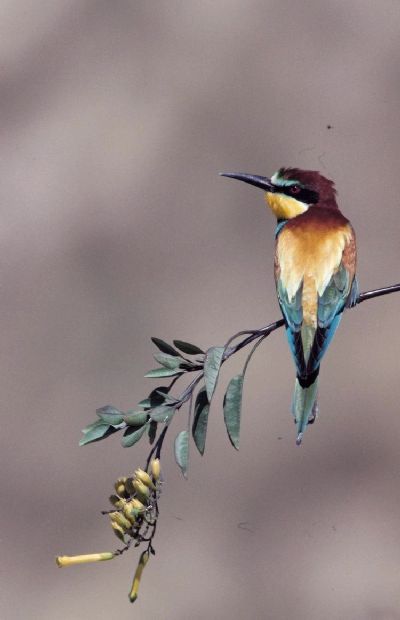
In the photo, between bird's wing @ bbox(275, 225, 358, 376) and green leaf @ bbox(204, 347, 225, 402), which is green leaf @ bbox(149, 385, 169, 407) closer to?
green leaf @ bbox(204, 347, 225, 402)

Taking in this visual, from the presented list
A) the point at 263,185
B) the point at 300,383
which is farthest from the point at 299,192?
the point at 300,383

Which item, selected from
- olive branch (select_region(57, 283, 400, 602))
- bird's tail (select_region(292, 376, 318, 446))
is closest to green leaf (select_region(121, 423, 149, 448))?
olive branch (select_region(57, 283, 400, 602))

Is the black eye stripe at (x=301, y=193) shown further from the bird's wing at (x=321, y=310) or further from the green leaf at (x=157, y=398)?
the green leaf at (x=157, y=398)

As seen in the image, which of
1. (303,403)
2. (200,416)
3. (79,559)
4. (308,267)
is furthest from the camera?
(308,267)

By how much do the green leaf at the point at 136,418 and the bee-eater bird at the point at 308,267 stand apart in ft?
0.84

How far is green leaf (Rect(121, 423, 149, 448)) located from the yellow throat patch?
1.70ft

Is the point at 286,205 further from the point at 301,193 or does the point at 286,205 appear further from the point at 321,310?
the point at 321,310

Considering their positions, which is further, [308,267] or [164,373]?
[308,267]

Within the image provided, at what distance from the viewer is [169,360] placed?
2.79 ft

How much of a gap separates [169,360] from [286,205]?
0.47 metres

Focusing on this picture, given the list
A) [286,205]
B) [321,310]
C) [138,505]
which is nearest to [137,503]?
[138,505]

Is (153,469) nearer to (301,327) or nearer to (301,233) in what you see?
(301,327)

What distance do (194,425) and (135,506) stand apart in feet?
0.38

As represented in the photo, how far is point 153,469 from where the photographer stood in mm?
792
